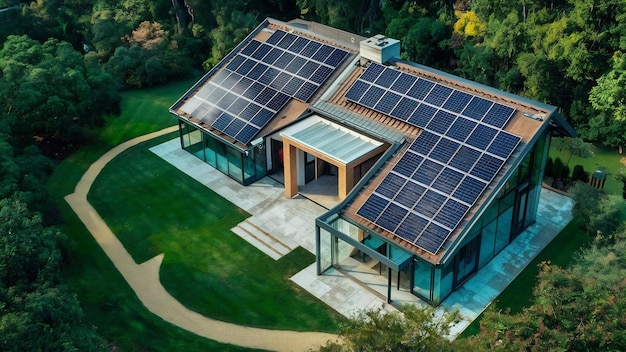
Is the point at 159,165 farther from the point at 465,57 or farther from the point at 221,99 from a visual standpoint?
the point at 465,57

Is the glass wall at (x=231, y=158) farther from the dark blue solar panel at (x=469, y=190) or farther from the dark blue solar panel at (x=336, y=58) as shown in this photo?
the dark blue solar panel at (x=469, y=190)

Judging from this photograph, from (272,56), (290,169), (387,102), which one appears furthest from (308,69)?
(290,169)

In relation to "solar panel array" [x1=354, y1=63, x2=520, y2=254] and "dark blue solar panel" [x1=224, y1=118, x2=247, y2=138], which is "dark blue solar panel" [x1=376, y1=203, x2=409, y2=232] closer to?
"solar panel array" [x1=354, y1=63, x2=520, y2=254]

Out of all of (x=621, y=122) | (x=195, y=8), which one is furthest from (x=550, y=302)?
(x=195, y=8)

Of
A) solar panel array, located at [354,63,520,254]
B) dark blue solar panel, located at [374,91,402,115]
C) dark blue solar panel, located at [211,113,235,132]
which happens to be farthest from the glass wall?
solar panel array, located at [354,63,520,254]

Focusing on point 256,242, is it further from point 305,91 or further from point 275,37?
point 275,37

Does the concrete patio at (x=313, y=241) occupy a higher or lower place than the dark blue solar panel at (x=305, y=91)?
lower

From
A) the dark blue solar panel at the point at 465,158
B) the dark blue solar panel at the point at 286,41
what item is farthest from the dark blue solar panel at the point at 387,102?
the dark blue solar panel at the point at 286,41
